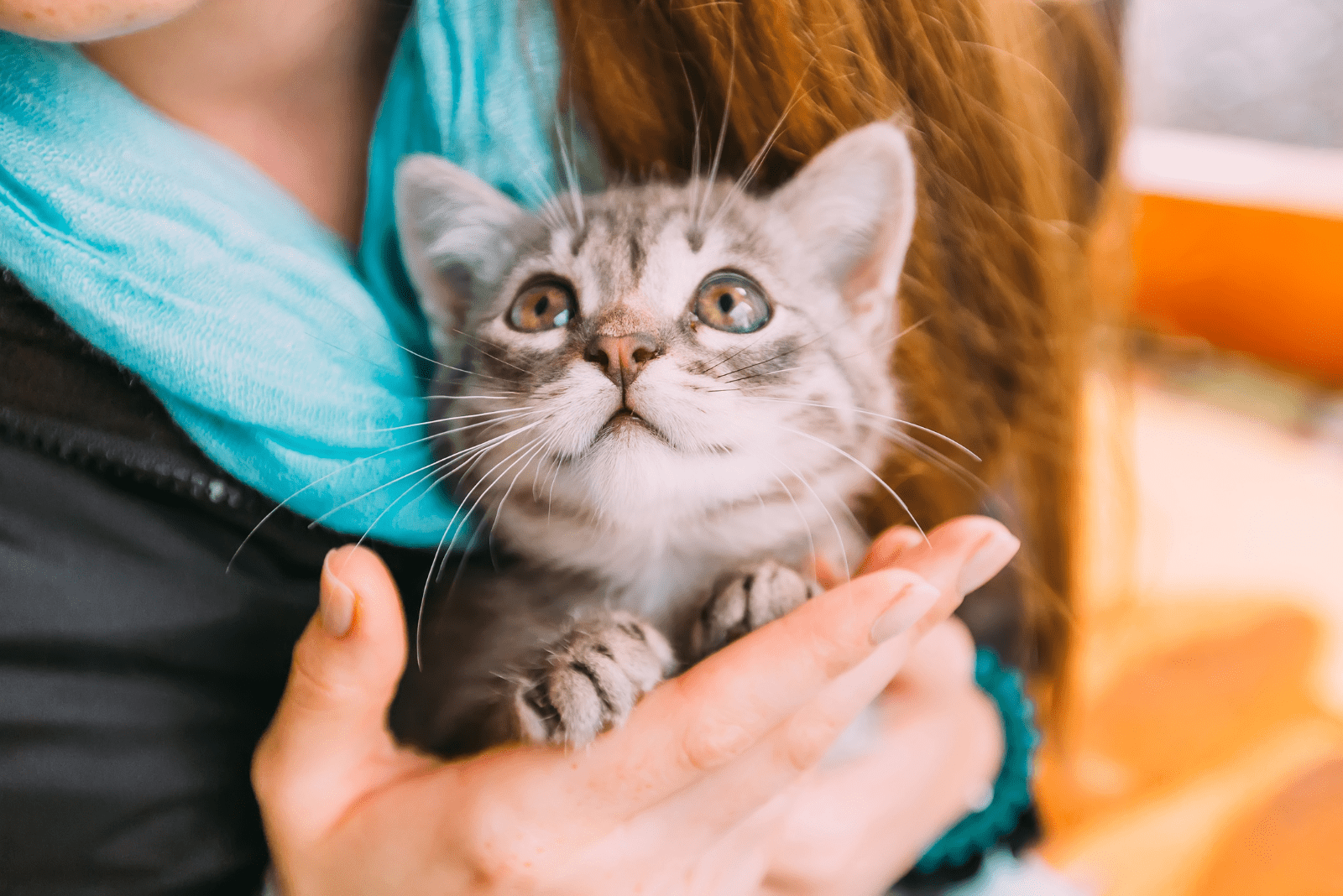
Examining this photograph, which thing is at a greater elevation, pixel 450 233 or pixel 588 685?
pixel 450 233

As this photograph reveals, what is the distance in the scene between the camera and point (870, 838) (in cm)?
61

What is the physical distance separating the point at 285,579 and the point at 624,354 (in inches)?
11.0

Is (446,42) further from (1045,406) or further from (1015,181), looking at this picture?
(1045,406)

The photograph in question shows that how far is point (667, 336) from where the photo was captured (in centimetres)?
40

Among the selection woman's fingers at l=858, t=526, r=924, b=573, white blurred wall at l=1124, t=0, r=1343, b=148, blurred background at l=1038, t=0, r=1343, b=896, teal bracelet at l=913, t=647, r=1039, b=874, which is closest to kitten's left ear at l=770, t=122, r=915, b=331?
woman's fingers at l=858, t=526, r=924, b=573

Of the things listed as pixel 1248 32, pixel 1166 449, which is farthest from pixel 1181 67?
pixel 1166 449

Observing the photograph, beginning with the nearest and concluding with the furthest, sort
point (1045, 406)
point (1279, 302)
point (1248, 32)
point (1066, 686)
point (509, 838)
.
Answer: point (509, 838) < point (1045, 406) < point (1066, 686) < point (1248, 32) < point (1279, 302)

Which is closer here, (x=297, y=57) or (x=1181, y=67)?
(x=297, y=57)

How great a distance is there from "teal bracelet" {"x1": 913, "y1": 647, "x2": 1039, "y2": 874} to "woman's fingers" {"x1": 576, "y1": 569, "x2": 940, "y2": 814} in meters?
0.37

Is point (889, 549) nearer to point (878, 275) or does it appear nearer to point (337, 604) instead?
point (878, 275)

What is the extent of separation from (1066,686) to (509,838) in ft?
1.58

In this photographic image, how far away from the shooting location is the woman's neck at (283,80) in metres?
0.46

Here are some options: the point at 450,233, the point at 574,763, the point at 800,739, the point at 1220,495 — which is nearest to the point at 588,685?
the point at 574,763

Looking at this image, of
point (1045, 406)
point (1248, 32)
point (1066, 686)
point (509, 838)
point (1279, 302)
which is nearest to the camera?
point (509, 838)
